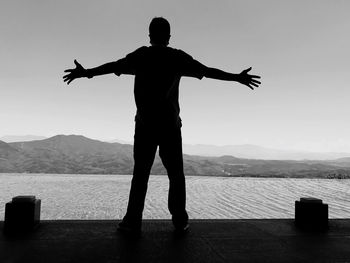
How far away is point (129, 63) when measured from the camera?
3.48 meters

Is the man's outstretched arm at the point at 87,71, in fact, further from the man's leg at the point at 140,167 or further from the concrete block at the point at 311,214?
the concrete block at the point at 311,214

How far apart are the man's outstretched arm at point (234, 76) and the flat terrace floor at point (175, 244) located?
1.64m

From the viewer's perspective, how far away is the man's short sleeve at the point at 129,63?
348cm

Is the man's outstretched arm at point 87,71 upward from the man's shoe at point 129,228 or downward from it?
upward

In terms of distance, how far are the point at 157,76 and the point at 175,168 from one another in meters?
1.02

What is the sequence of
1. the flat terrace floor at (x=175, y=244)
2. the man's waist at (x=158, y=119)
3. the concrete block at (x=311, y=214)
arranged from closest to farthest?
the flat terrace floor at (x=175, y=244)
the man's waist at (x=158, y=119)
the concrete block at (x=311, y=214)

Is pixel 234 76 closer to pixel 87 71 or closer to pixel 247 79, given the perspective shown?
pixel 247 79

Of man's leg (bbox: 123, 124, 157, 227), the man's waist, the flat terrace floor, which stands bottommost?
the flat terrace floor

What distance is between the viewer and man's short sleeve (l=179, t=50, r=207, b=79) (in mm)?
3500

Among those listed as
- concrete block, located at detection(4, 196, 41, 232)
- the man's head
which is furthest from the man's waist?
concrete block, located at detection(4, 196, 41, 232)

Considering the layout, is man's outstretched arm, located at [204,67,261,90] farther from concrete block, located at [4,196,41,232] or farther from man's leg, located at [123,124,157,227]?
concrete block, located at [4,196,41,232]

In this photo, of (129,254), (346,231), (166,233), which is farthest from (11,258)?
(346,231)

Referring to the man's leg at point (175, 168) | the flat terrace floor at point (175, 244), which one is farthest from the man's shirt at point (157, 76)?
the flat terrace floor at point (175, 244)

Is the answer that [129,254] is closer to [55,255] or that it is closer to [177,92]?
[55,255]
